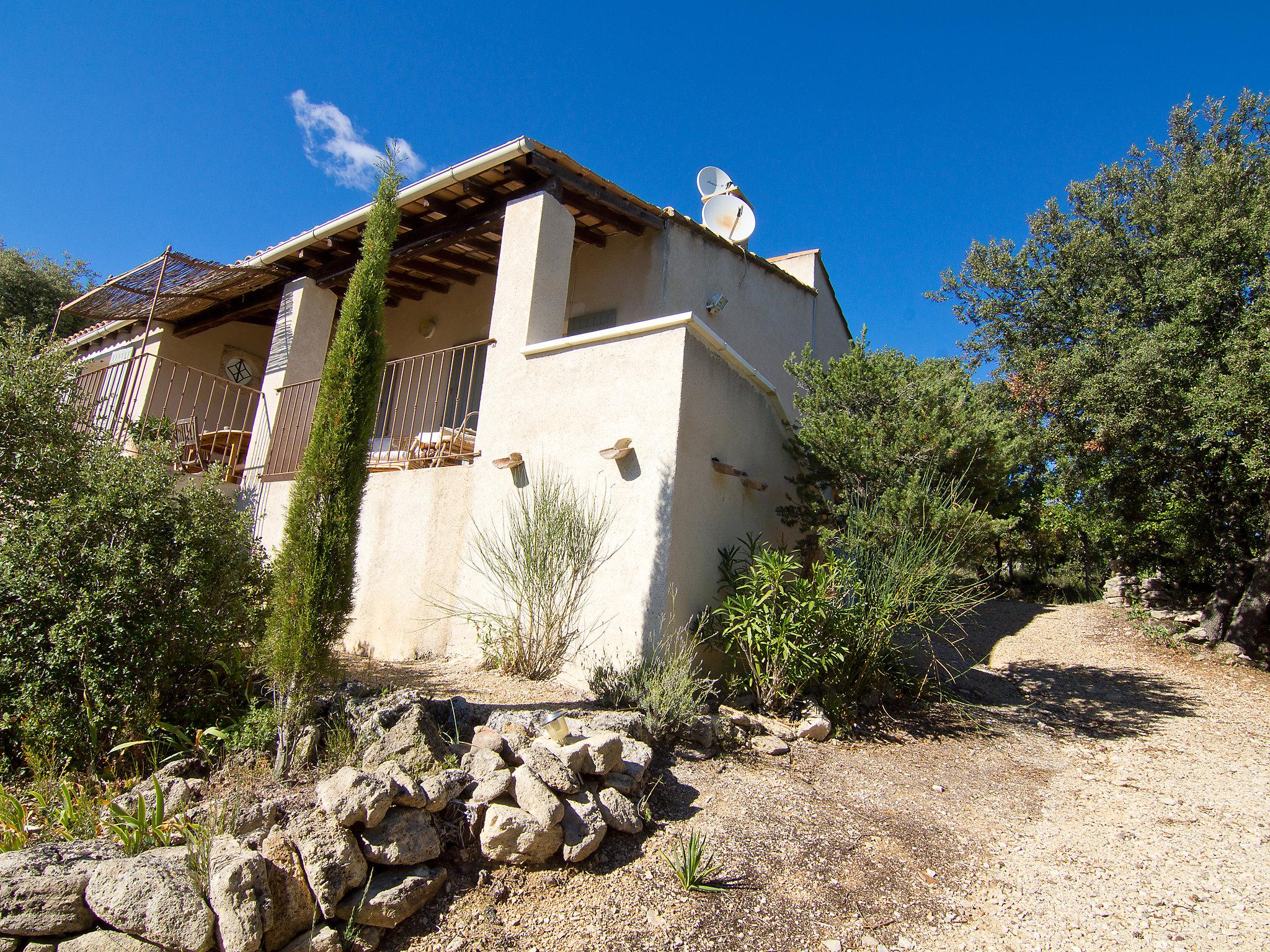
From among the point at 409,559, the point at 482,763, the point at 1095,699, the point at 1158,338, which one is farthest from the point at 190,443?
the point at 1158,338

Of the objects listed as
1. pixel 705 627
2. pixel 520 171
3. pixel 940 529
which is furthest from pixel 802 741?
pixel 520 171

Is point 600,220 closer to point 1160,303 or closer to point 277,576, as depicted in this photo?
point 277,576

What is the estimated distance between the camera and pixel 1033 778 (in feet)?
16.9

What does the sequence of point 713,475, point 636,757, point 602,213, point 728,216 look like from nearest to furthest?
point 636,757 < point 713,475 < point 602,213 < point 728,216

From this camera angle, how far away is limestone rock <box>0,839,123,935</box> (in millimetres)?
2404

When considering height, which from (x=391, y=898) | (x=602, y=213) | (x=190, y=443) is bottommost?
(x=391, y=898)

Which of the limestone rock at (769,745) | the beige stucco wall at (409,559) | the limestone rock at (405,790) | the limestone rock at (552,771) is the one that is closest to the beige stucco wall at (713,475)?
the limestone rock at (769,745)

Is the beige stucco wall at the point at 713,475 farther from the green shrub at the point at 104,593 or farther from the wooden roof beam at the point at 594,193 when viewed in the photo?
the green shrub at the point at 104,593

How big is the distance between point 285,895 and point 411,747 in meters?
1.01

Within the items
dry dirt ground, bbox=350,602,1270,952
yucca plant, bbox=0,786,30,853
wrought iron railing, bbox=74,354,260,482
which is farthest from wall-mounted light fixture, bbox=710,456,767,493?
wrought iron railing, bbox=74,354,260,482

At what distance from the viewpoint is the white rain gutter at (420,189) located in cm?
701

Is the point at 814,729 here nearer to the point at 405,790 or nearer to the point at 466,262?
the point at 405,790

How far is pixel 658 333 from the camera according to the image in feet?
19.3

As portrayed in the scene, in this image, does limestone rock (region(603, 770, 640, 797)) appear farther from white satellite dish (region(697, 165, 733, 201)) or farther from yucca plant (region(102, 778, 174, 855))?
white satellite dish (region(697, 165, 733, 201))
